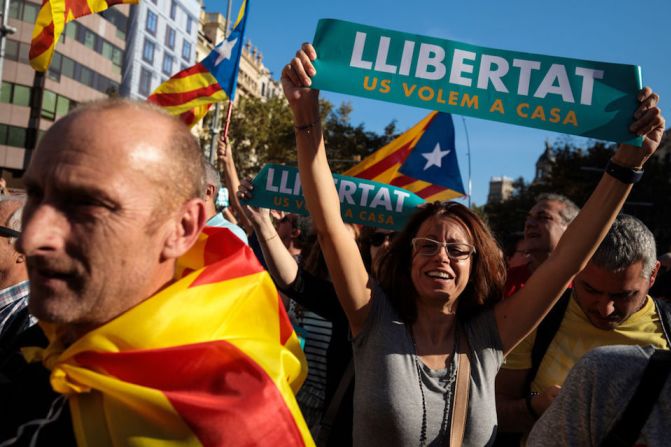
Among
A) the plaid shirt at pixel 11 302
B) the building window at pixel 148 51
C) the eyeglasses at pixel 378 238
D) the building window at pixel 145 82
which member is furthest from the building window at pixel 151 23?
the plaid shirt at pixel 11 302

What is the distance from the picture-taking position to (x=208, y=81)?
6535mm

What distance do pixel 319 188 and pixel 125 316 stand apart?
3.71 ft

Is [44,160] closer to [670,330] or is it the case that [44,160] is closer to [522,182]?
[670,330]

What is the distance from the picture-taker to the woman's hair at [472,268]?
270cm

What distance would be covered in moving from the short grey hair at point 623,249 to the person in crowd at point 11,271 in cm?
237

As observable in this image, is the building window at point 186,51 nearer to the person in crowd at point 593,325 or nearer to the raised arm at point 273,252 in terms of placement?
the raised arm at point 273,252

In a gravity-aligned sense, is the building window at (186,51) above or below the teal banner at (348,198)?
above

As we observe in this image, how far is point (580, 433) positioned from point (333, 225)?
1227 millimetres

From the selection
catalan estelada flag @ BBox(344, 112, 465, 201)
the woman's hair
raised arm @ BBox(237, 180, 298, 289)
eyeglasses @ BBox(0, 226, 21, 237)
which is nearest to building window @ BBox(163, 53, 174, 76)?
catalan estelada flag @ BBox(344, 112, 465, 201)

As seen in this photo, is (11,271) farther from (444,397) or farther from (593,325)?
(593,325)

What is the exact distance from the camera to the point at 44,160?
1.47 m

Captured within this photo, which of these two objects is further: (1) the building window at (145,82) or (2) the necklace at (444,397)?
(1) the building window at (145,82)

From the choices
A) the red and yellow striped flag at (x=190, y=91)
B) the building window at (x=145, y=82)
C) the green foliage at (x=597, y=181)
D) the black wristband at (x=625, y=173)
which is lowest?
the black wristband at (x=625, y=173)

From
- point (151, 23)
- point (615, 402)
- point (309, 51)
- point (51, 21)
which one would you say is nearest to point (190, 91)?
point (51, 21)
